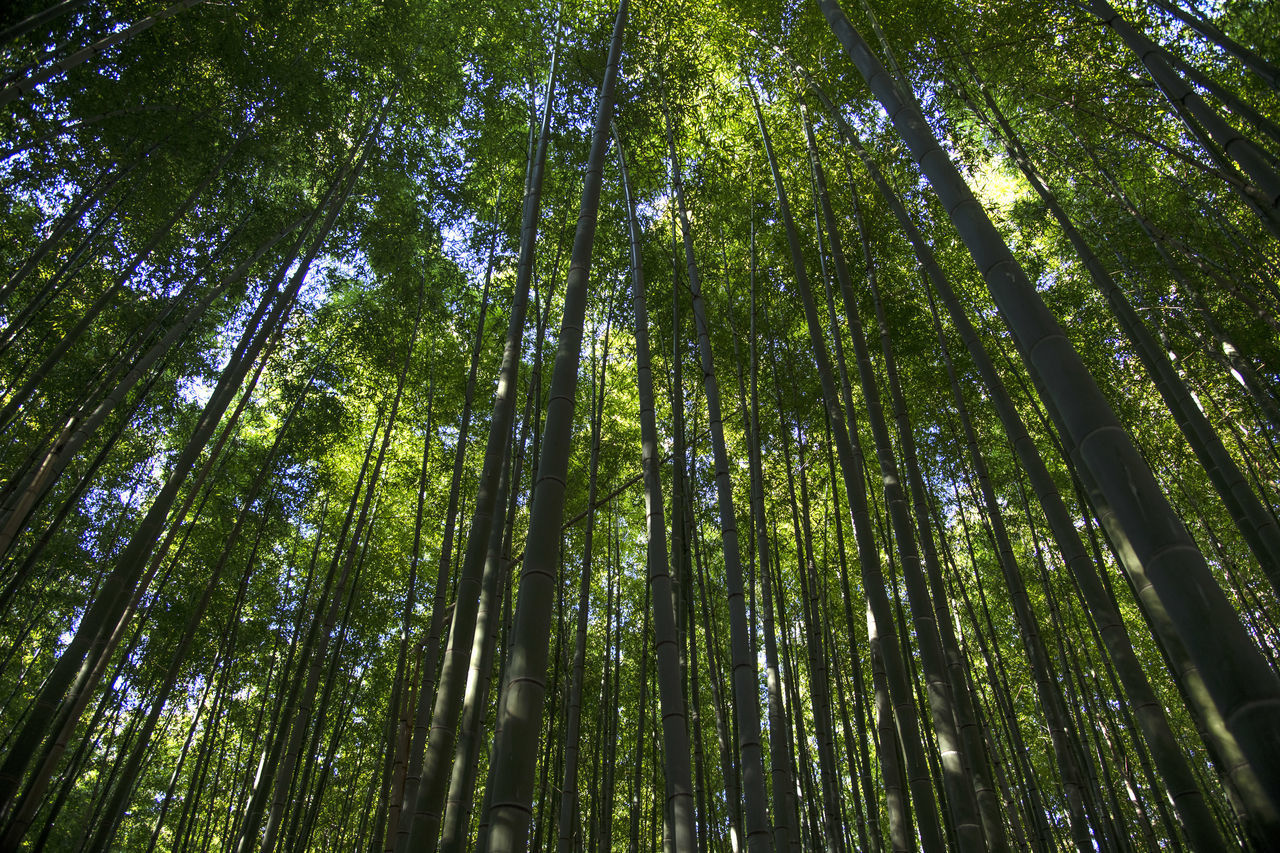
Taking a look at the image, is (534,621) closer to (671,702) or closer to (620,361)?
(671,702)

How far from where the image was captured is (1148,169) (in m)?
6.11

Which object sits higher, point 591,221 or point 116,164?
point 116,164

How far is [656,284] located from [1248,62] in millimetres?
3868

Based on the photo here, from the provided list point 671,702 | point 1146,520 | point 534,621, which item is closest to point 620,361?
point 671,702

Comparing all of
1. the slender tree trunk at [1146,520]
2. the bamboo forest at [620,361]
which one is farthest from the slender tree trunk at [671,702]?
the slender tree trunk at [1146,520]

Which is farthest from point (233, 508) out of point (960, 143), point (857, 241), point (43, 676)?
point (960, 143)

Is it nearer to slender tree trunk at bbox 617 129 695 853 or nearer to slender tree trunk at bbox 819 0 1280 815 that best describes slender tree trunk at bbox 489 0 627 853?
slender tree trunk at bbox 617 129 695 853

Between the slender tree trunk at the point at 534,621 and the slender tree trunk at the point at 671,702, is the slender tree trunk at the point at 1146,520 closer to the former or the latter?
the slender tree trunk at the point at 534,621

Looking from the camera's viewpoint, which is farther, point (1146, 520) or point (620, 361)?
point (620, 361)

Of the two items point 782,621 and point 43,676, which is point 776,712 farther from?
point 43,676

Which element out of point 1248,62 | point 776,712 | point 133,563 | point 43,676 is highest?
point 1248,62

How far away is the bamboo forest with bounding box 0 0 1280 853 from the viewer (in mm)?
2574

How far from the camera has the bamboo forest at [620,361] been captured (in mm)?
2574

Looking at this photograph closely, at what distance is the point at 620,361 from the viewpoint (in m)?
7.99
